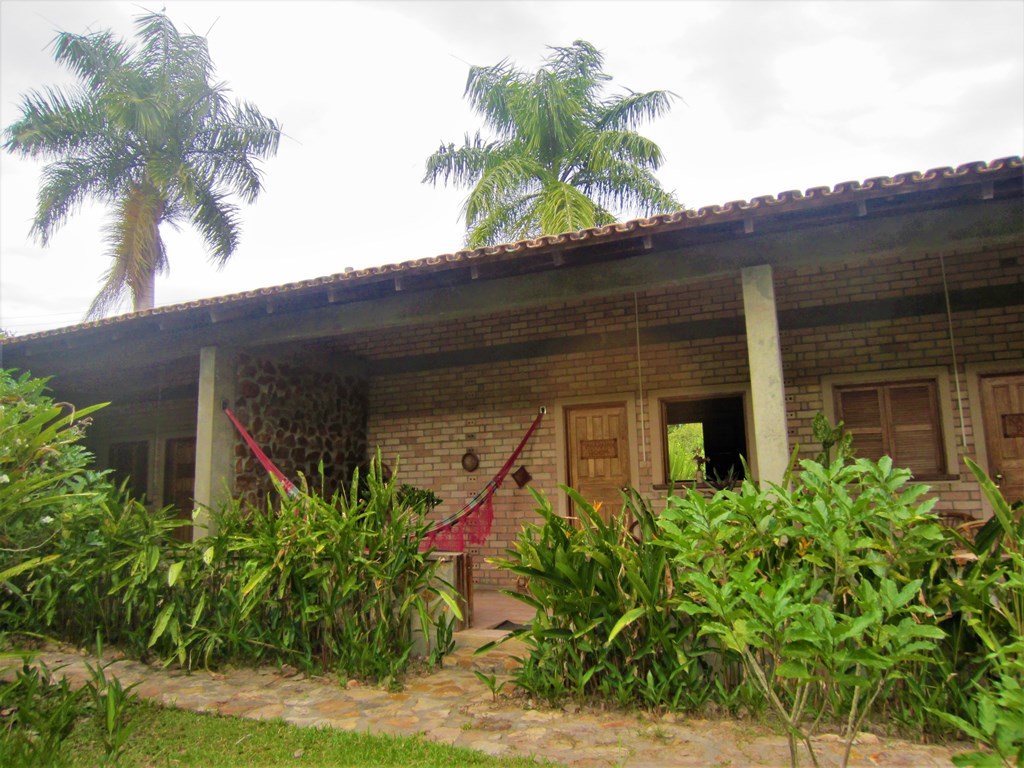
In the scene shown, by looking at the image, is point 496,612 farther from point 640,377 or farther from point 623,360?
point 623,360

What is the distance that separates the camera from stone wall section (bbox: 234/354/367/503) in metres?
6.48

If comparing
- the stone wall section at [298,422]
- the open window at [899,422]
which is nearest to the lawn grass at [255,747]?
the stone wall section at [298,422]

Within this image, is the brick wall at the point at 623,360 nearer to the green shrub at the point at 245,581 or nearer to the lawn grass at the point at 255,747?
the green shrub at the point at 245,581

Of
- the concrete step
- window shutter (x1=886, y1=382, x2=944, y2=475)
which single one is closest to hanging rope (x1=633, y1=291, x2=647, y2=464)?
window shutter (x1=886, y1=382, x2=944, y2=475)

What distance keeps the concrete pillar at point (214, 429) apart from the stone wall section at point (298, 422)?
0.13 metres

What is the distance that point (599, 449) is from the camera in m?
6.58

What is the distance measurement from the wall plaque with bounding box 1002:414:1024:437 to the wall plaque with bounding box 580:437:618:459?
3.02m

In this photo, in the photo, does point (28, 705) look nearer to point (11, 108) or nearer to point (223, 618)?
point (223, 618)

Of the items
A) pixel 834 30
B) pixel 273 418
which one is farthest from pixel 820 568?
pixel 273 418

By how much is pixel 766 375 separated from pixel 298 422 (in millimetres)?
4676

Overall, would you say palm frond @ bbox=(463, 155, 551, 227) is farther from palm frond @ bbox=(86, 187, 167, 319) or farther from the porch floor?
the porch floor

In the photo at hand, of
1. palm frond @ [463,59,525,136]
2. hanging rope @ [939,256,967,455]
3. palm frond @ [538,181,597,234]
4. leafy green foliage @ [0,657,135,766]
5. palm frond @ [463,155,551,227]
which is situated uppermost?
palm frond @ [463,59,525,136]

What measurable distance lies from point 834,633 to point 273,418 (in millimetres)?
5914

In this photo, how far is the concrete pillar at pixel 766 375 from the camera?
420cm
